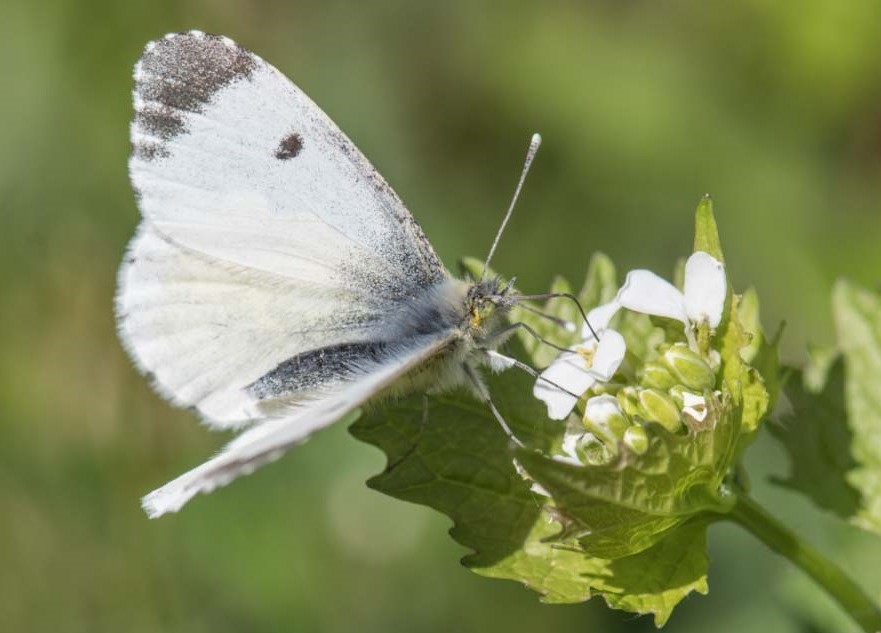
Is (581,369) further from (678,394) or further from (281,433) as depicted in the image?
(281,433)

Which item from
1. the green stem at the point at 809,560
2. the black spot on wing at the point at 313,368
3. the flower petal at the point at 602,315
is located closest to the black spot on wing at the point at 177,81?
the black spot on wing at the point at 313,368

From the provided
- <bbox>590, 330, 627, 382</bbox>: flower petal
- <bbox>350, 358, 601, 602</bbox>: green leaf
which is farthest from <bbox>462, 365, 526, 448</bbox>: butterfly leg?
<bbox>590, 330, 627, 382</bbox>: flower petal

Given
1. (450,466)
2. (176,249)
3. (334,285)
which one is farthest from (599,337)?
(176,249)

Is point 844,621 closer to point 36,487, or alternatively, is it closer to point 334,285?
point 334,285

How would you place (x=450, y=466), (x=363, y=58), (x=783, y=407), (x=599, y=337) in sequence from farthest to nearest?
1. (x=363, y=58)
2. (x=783, y=407)
3. (x=450, y=466)
4. (x=599, y=337)

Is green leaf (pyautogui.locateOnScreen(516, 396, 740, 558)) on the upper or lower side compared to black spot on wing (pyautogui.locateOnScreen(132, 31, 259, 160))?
lower

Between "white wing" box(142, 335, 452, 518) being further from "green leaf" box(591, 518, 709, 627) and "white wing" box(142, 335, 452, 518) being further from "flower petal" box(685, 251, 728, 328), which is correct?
"green leaf" box(591, 518, 709, 627)
